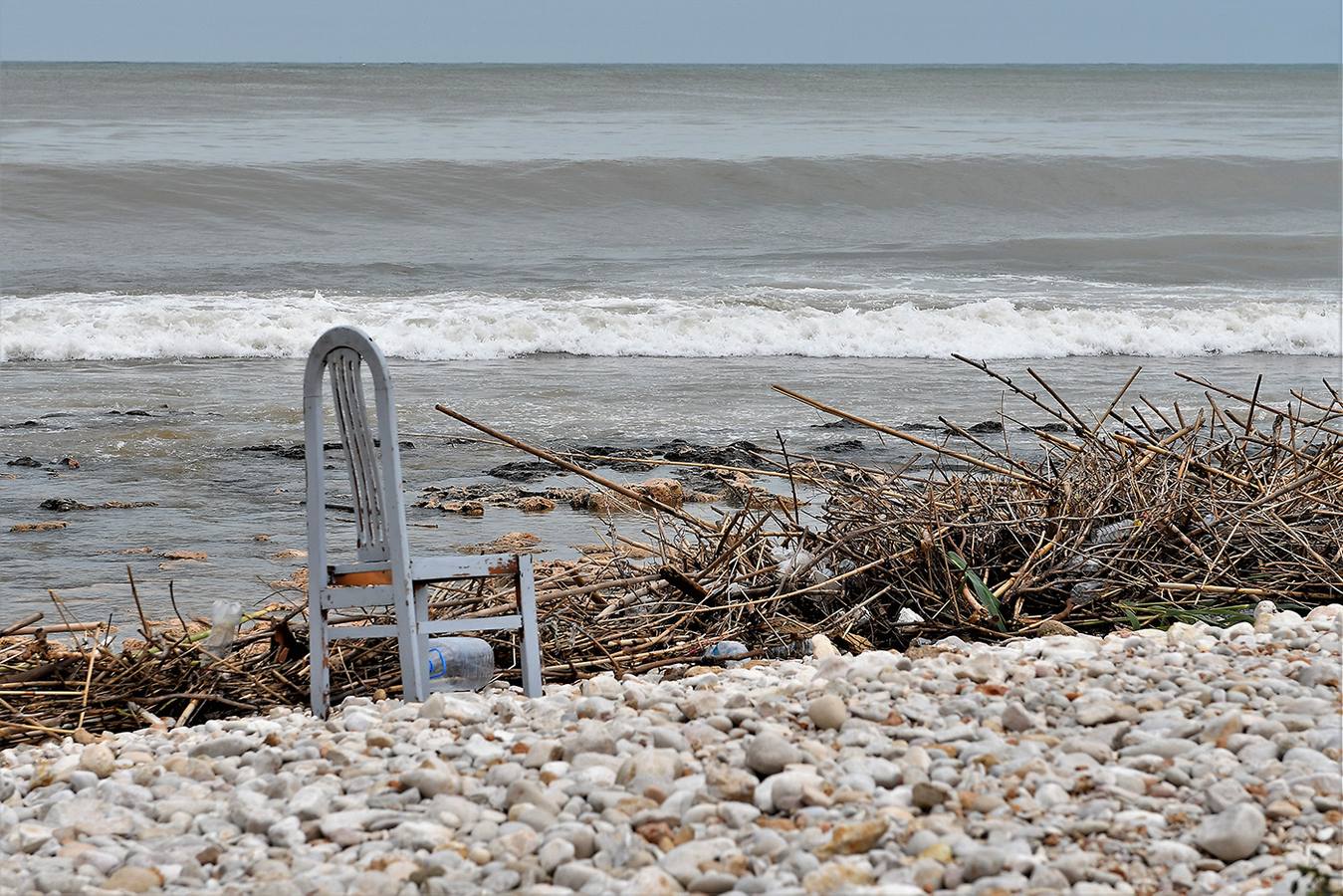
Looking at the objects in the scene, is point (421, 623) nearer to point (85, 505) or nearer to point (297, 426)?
point (85, 505)

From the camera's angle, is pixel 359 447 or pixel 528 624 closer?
pixel 359 447

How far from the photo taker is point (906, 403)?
393 inches

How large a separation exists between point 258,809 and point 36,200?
2074cm

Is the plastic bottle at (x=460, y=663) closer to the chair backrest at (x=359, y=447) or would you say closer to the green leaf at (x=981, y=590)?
the chair backrest at (x=359, y=447)

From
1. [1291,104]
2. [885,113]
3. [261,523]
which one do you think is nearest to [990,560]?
[261,523]

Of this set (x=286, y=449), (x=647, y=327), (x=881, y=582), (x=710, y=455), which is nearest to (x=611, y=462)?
(x=710, y=455)

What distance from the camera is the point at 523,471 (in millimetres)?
7508

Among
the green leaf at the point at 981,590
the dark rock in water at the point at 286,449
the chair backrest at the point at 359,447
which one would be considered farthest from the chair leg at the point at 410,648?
the dark rock in water at the point at 286,449

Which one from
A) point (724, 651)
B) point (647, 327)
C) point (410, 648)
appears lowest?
point (724, 651)

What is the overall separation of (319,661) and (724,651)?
1.22 m

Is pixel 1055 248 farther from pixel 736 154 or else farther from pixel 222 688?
pixel 222 688

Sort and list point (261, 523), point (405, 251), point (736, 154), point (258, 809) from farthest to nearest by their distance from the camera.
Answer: point (736, 154) < point (405, 251) < point (261, 523) < point (258, 809)

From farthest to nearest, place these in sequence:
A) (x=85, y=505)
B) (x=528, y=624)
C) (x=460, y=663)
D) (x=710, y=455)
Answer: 1. (x=710, y=455)
2. (x=85, y=505)
3. (x=460, y=663)
4. (x=528, y=624)

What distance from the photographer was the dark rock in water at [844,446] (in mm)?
8109
